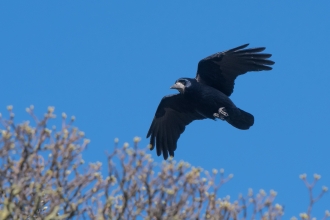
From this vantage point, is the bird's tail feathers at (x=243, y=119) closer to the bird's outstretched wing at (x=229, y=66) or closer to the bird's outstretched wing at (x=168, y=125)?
the bird's outstretched wing at (x=229, y=66)

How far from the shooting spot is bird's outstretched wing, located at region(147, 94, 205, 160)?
731 inches

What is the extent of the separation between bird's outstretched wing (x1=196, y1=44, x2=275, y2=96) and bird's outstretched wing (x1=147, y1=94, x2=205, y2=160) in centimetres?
169

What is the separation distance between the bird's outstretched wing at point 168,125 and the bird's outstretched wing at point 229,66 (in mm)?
1688

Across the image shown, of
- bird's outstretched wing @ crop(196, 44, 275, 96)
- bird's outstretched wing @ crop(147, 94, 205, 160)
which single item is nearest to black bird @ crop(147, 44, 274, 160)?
bird's outstretched wing @ crop(196, 44, 275, 96)

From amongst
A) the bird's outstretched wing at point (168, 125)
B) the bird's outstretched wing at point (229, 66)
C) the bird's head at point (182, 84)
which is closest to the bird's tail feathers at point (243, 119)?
the bird's outstretched wing at point (229, 66)

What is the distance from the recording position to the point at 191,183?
9.41 meters

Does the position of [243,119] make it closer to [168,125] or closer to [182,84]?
[182,84]

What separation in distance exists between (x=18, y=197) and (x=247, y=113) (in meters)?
8.33

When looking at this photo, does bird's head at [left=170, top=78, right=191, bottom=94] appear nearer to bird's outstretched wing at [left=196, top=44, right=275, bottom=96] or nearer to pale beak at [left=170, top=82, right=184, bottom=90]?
pale beak at [left=170, top=82, right=184, bottom=90]

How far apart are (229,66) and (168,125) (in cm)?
290

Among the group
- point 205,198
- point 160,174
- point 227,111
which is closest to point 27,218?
point 160,174

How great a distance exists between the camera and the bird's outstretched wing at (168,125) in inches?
731

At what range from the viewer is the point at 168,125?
738 inches

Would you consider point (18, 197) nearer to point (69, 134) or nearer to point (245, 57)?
point (69, 134)
